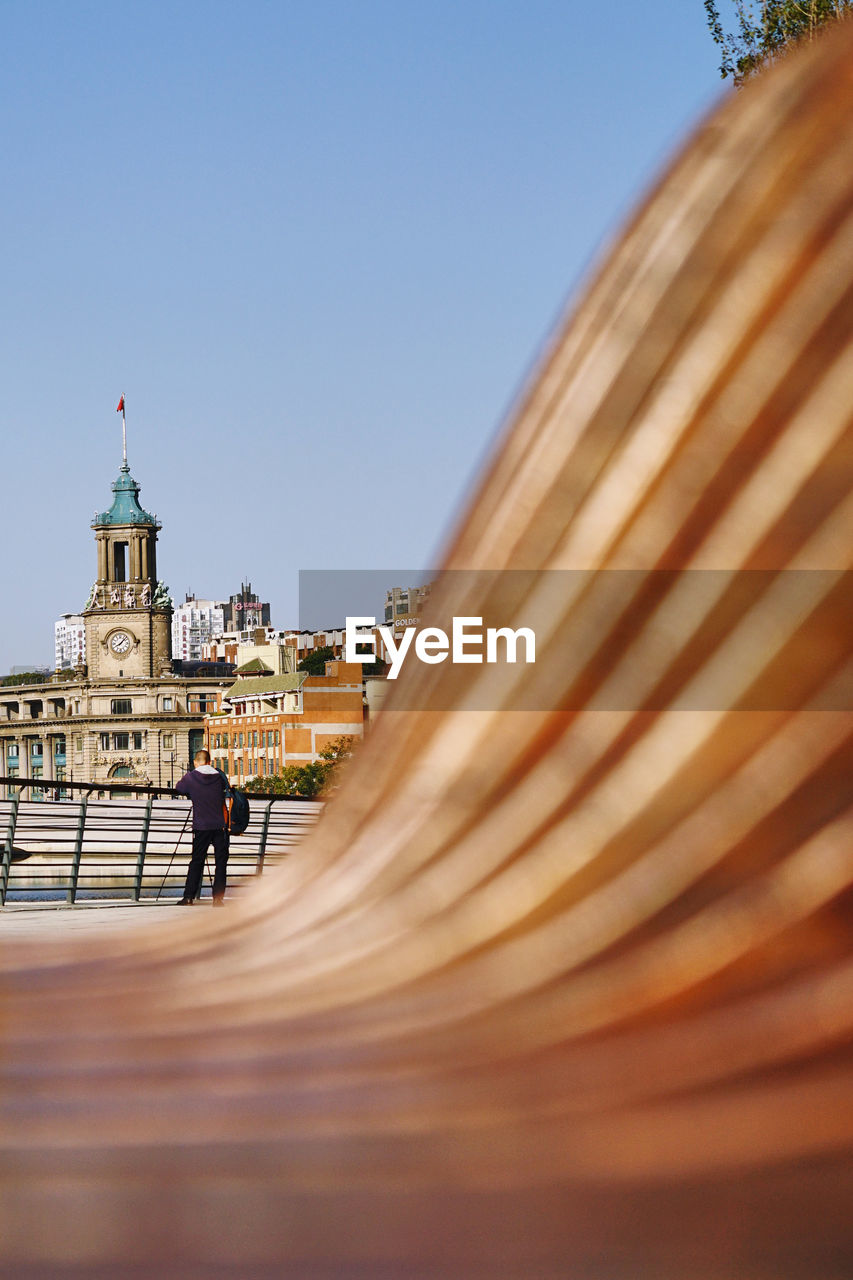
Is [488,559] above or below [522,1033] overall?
above

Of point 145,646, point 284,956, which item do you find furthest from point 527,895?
point 145,646

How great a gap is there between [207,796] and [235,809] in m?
0.22

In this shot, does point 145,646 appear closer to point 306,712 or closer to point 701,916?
point 306,712

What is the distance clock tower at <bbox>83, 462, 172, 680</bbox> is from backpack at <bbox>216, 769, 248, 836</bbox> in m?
109

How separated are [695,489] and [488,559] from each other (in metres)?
0.33

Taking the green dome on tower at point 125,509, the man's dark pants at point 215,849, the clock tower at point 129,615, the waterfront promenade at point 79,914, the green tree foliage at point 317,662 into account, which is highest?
the green dome on tower at point 125,509

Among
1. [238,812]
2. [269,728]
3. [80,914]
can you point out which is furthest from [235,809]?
[269,728]

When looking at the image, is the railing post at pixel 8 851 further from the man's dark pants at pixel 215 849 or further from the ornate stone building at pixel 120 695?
the ornate stone building at pixel 120 695

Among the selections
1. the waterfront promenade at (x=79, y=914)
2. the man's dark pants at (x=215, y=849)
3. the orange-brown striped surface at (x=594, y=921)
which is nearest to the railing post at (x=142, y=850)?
the waterfront promenade at (x=79, y=914)

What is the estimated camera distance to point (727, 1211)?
4.09 feet

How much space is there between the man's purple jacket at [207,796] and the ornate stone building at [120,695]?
10173cm

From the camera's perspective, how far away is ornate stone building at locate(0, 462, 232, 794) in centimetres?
11500

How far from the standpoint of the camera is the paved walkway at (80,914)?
9.31 metres

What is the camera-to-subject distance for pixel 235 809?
1004cm
